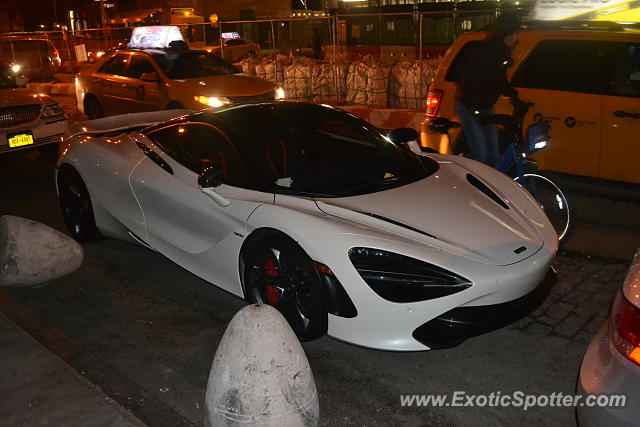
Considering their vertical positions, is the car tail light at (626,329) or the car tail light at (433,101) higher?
the car tail light at (433,101)

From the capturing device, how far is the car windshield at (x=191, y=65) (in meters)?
12.1

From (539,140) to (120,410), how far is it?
422 cm

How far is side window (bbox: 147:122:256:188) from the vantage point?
501 cm

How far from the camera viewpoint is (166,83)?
11.8 metres

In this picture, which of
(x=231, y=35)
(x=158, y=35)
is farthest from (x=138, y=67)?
(x=231, y=35)

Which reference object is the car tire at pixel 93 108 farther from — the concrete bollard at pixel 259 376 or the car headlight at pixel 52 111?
the concrete bollard at pixel 259 376

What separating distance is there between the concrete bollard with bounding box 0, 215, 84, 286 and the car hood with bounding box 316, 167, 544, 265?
2.58 metres

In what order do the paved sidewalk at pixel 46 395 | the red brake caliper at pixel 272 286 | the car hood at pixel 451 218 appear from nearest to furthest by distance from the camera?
the paved sidewalk at pixel 46 395
the car hood at pixel 451 218
the red brake caliper at pixel 272 286

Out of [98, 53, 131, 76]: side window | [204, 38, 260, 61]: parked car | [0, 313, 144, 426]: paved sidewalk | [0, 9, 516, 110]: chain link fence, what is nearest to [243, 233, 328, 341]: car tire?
[0, 313, 144, 426]: paved sidewalk

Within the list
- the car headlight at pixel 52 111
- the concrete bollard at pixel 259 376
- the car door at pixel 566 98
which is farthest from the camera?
the car headlight at pixel 52 111

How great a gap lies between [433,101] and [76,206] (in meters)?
4.05

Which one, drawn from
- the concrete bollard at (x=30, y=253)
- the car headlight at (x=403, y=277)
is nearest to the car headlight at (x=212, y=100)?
the concrete bollard at (x=30, y=253)

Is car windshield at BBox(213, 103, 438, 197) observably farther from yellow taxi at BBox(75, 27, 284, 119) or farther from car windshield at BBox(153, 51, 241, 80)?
car windshield at BBox(153, 51, 241, 80)

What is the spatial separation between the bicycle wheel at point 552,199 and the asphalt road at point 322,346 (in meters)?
0.20
